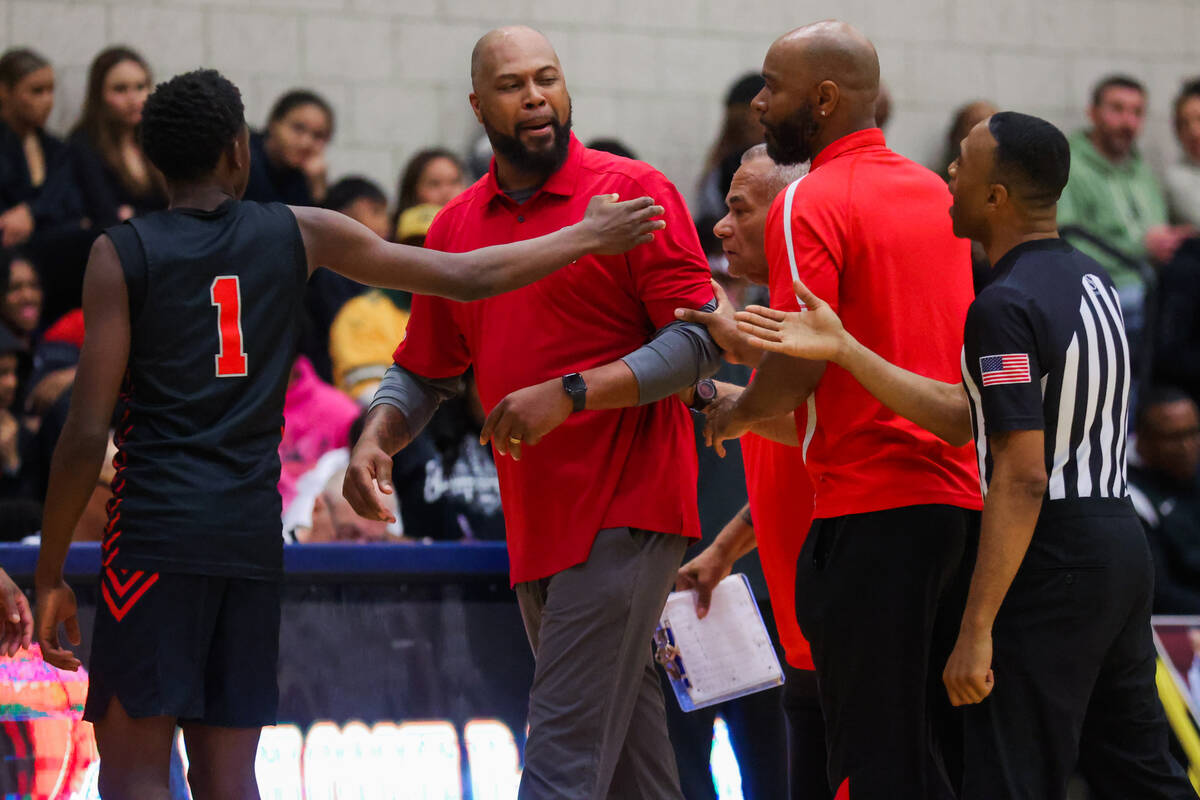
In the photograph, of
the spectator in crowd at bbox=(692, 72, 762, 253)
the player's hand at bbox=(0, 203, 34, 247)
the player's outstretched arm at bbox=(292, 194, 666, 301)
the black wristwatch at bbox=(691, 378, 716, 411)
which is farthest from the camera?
the spectator in crowd at bbox=(692, 72, 762, 253)

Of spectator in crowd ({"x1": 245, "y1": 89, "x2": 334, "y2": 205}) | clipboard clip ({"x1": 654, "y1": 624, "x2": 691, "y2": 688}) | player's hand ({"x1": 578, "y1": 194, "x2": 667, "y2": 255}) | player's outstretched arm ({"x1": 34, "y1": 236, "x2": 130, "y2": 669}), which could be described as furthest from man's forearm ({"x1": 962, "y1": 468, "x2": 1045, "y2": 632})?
spectator in crowd ({"x1": 245, "y1": 89, "x2": 334, "y2": 205})

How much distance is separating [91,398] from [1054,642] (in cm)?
203

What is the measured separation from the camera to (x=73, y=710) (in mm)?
4285

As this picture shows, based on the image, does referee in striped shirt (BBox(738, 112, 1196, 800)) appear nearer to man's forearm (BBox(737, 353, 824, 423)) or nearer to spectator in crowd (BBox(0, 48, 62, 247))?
man's forearm (BBox(737, 353, 824, 423))

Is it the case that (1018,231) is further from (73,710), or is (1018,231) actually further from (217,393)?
(73,710)

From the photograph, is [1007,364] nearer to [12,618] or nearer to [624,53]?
[12,618]

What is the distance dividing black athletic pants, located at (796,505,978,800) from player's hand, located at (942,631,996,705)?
14 cm

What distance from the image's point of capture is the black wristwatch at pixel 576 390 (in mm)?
3408

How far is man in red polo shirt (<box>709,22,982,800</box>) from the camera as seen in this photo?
10.7 ft

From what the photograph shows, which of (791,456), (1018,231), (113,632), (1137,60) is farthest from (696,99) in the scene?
(113,632)

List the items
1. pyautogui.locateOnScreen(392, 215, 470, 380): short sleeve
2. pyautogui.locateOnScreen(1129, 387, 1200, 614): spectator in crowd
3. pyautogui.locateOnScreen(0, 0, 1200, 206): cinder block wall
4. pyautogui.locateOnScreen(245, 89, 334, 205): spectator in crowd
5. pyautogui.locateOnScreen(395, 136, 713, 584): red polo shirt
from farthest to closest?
pyautogui.locateOnScreen(0, 0, 1200, 206): cinder block wall
pyautogui.locateOnScreen(245, 89, 334, 205): spectator in crowd
pyautogui.locateOnScreen(1129, 387, 1200, 614): spectator in crowd
pyautogui.locateOnScreen(392, 215, 470, 380): short sleeve
pyautogui.locateOnScreen(395, 136, 713, 584): red polo shirt

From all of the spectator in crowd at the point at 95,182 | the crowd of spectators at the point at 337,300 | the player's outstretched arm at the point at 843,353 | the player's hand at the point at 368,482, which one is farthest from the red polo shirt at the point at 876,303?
the spectator in crowd at the point at 95,182

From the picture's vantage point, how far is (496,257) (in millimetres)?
3486

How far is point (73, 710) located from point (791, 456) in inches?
83.8
